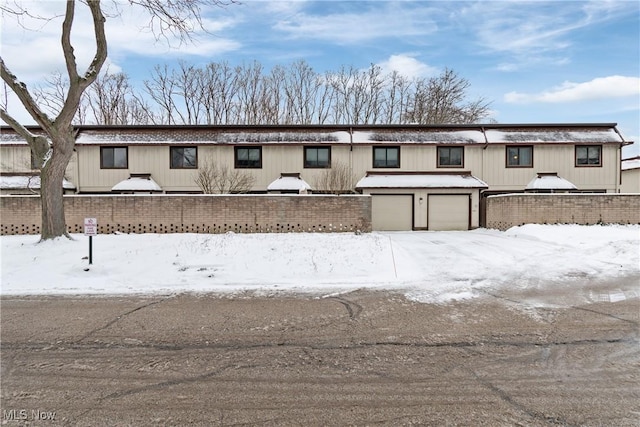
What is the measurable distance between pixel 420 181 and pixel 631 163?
2128 cm

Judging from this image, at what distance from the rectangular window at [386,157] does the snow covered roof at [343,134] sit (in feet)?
1.96

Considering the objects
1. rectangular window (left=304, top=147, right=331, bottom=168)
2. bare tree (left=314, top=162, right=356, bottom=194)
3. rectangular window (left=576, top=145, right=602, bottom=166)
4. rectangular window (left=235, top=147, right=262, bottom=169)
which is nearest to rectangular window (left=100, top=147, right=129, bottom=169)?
rectangular window (left=235, top=147, right=262, bottom=169)

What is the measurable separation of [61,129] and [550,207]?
762 inches

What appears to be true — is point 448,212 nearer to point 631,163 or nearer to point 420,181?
point 420,181

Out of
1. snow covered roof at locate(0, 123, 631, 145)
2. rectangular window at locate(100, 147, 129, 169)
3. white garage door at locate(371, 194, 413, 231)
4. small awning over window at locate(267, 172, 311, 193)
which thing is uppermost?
snow covered roof at locate(0, 123, 631, 145)

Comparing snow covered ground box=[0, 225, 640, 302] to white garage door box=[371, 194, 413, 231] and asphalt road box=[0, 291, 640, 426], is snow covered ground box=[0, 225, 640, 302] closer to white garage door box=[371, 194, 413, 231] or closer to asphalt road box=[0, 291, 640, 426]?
asphalt road box=[0, 291, 640, 426]

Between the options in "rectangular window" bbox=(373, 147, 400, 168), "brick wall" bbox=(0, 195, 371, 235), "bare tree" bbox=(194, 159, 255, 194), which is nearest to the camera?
"brick wall" bbox=(0, 195, 371, 235)

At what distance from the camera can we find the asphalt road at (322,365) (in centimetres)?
298

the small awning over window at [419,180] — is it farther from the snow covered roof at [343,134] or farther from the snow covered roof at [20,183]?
the snow covered roof at [20,183]

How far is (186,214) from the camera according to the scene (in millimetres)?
15016

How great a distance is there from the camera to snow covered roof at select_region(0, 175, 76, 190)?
776 inches

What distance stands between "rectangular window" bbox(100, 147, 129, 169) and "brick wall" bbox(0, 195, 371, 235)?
22.2 feet

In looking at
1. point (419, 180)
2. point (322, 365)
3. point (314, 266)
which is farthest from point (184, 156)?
point (322, 365)

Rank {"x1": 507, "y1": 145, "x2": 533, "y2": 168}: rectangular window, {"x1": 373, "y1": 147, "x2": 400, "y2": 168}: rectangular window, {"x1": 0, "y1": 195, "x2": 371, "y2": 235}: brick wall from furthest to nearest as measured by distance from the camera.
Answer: {"x1": 373, "y1": 147, "x2": 400, "y2": 168}: rectangular window, {"x1": 507, "y1": 145, "x2": 533, "y2": 168}: rectangular window, {"x1": 0, "y1": 195, "x2": 371, "y2": 235}: brick wall
